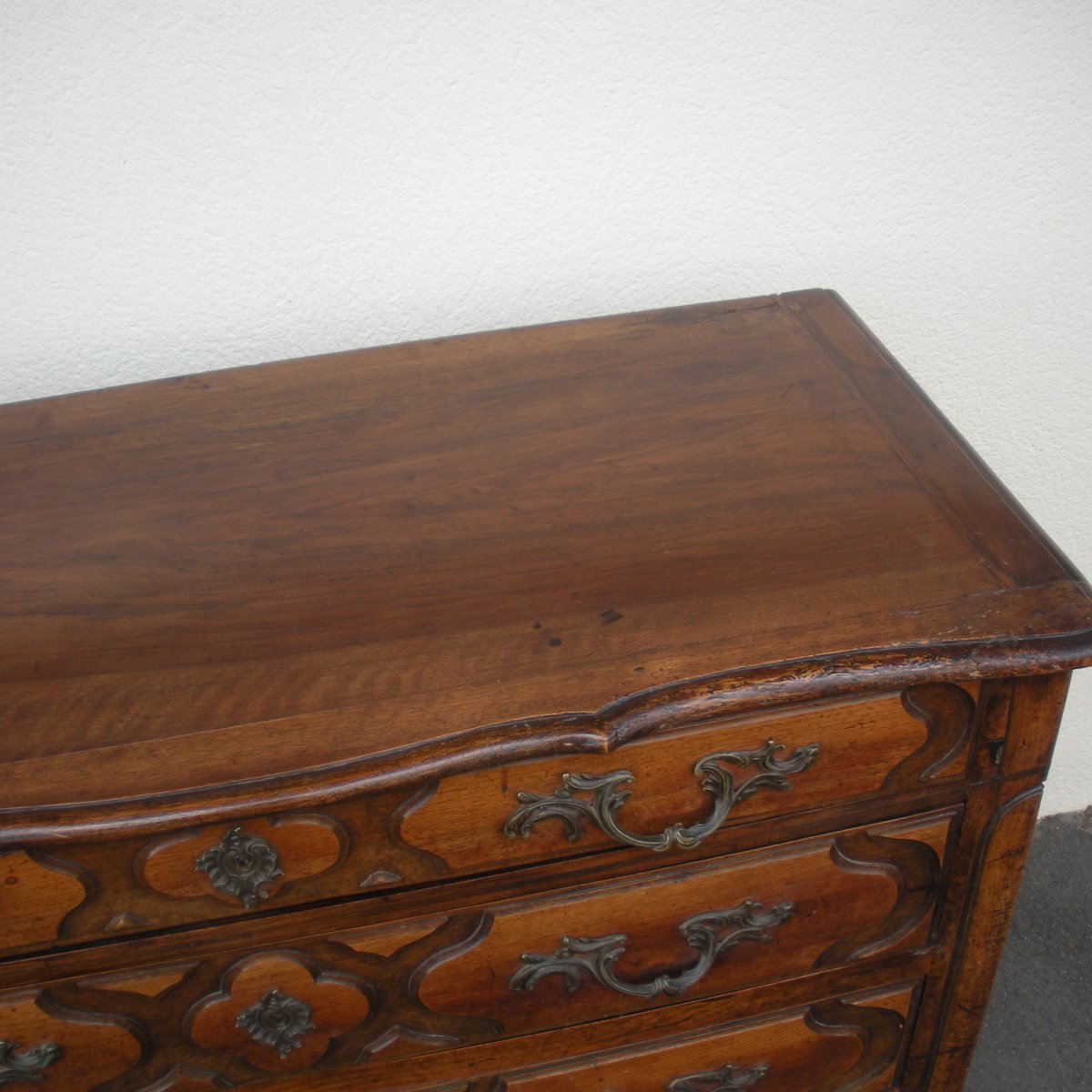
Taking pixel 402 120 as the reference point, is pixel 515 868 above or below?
below

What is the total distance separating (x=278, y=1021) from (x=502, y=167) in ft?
2.47

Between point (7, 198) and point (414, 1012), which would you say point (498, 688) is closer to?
point (414, 1012)

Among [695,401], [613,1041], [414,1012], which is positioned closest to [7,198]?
[695,401]

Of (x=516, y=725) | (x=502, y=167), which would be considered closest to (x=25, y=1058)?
(x=516, y=725)

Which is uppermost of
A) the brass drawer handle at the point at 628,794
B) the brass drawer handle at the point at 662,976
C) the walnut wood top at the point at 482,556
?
the walnut wood top at the point at 482,556

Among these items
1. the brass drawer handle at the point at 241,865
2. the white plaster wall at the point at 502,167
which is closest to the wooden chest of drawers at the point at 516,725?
the brass drawer handle at the point at 241,865

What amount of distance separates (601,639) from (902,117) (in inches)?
26.7

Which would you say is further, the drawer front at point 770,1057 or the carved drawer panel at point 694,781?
the drawer front at point 770,1057

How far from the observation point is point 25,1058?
744 mm

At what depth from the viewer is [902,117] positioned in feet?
3.50

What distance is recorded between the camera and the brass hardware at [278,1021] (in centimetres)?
78

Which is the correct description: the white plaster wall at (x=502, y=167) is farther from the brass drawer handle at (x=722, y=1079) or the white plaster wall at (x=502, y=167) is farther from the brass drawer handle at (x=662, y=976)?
the brass drawer handle at (x=722, y=1079)

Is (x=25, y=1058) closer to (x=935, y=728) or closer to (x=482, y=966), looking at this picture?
(x=482, y=966)

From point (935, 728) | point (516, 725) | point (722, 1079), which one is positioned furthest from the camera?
point (722, 1079)
